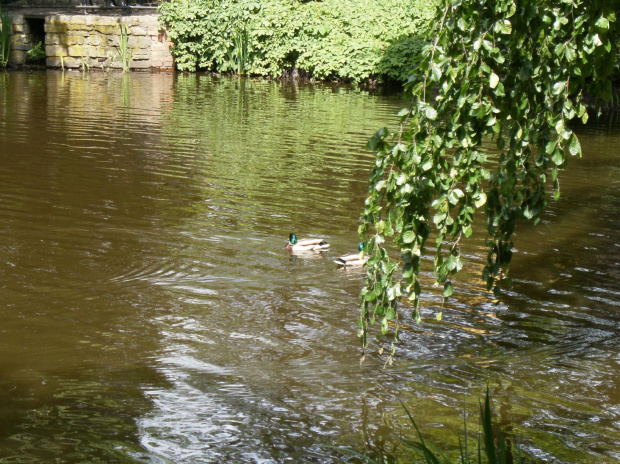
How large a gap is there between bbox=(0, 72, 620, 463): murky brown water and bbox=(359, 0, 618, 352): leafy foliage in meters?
1.77

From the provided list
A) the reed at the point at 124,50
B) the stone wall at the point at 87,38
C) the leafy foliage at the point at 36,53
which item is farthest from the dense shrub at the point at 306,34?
the leafy foliage at the point at 36,53

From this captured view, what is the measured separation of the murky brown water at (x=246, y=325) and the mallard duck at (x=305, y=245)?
0.13 metres

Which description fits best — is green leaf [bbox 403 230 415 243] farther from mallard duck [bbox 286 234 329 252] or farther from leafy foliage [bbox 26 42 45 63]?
leafy foliage [bbox 26 42 45 63]

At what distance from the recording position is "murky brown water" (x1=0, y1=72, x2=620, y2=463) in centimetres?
468

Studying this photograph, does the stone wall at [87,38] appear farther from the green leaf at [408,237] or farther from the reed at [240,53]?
the green leaf at [408,237]

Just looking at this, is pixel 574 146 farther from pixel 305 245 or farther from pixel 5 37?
pixel 5 37

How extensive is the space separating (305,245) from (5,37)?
21.6 meters

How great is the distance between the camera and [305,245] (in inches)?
313

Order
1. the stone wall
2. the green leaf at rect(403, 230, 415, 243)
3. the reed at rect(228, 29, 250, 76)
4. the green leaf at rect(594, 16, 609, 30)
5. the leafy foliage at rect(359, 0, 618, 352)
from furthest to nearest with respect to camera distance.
Answer: the stone wall
the reed at rect(228, 29, 250, 76)
the green leaf at rect(403, 230, 415, 243)
the leafy foliage at rect(359, 0, 618, 352)
the green leaf at rect(594, 16, 609, 30)

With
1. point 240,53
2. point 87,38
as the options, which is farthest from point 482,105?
point 87,38

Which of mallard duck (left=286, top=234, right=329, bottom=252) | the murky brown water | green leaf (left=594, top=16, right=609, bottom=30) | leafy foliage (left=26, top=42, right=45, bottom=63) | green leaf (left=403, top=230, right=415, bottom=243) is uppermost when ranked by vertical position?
leafy foliage (left=26, top=42, right=45, bottom=63)

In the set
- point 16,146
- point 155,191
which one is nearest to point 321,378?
point 155,191

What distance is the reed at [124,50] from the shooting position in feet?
87.6

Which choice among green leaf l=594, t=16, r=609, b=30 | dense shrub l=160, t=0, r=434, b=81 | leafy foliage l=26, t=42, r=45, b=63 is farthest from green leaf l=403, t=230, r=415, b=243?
leafy foliage l=26, t=42, r=45, b=63
